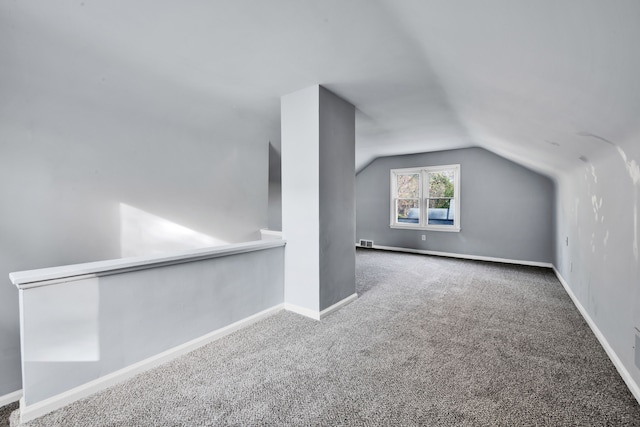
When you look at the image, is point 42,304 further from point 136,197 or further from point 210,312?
point 136,197

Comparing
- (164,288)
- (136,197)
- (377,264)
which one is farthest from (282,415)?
(377,264)

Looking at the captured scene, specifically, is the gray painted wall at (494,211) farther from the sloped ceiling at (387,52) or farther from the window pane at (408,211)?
the sloped ceiling at (387,52)

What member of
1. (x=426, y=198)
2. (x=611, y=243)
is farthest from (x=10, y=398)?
(x=426, y=198)

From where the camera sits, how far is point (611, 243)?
2.17 meters

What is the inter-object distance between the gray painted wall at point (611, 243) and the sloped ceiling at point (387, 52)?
0.63 feet

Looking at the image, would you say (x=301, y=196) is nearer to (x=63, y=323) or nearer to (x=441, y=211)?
(x=63, y=323)

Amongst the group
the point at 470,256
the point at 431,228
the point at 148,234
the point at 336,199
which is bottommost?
the point at 470,256

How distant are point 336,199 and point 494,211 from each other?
4.01 metres

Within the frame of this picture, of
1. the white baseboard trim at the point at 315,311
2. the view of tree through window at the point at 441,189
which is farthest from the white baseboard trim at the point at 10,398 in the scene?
the view of tree through window at the point at 441,189

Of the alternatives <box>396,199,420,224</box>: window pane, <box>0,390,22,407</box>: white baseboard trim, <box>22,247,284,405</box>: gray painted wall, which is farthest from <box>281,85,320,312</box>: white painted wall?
<box>396,199,420,224</box>: window pane

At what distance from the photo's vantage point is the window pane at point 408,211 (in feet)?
Result: 21.1

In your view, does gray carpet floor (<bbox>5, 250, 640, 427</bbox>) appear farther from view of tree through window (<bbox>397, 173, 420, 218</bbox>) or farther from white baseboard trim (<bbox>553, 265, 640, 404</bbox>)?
view of tree through window (<bbox>397, 173, 420, 218</bbox>)

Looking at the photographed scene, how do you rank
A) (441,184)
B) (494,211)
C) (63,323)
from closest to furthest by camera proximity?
(63,323), (494,211), (441,184)

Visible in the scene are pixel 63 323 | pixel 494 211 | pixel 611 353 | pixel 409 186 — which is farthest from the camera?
pixel 409 186
